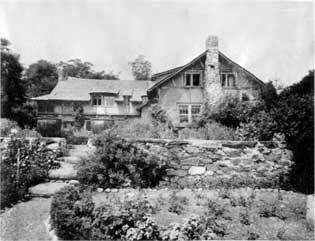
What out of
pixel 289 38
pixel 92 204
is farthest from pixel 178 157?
pixel 289 38

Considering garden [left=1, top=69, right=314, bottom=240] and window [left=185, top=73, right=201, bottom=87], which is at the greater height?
window [left=185, top=73, right=201, bottom=87]

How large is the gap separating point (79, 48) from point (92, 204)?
532 cm

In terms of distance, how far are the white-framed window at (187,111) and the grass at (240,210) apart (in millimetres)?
10819

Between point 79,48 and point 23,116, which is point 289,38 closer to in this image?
point 79,48

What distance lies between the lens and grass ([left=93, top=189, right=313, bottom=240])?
186 inches

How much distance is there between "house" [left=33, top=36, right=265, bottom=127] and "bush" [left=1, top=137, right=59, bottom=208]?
33.6 feet

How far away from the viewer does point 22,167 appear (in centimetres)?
679

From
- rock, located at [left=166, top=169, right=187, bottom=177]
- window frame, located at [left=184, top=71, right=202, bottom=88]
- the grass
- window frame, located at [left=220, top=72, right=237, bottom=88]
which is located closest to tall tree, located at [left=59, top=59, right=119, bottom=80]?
window frame, located at [left=184, top=71, right=202, bottom=88]

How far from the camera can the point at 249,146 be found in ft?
27.4

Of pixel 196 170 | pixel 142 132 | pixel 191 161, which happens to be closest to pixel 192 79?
pixel 142 132

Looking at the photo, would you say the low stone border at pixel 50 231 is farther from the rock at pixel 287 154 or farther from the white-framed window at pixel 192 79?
the white-framed window at pixel 192 79

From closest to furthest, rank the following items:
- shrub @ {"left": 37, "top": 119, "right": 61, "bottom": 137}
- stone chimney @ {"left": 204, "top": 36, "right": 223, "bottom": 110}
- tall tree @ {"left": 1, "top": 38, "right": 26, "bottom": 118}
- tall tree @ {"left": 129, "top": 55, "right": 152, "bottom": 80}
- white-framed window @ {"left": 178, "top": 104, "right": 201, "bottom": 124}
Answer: shrub @ {"left": 37, "top": 119, "right": 61, "bottom": 137} < tall tree @ {"left": 1, "top": 38, "right": 26, "bottom": 118} < stone chimney @ {"left": 204, "top": 36, "right": 223, "bottom": 110} < white-framed window @ {"left": 178, "top": 104, "right": 201, "bottom": 124} < tall tree @ {"left": 129, "top": 55, "right": 152, "bottom": 80}

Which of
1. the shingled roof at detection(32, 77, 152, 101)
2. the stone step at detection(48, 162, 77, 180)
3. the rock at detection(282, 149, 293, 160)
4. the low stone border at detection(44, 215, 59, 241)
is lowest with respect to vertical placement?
the low stone border at detection(44, 215, 59, 241)

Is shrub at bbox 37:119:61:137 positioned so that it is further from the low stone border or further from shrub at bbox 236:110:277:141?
shrub at bbox 236:110:277:141
